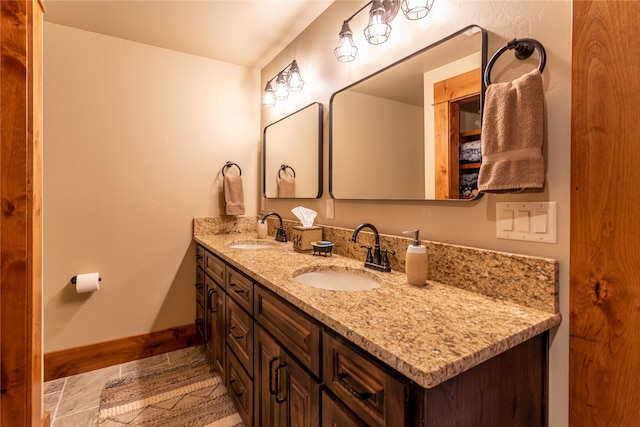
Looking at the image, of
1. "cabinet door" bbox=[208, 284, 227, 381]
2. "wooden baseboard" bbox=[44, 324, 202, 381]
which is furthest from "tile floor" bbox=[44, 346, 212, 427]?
"cabinet door" bbox=[208, 284, 227, 381]

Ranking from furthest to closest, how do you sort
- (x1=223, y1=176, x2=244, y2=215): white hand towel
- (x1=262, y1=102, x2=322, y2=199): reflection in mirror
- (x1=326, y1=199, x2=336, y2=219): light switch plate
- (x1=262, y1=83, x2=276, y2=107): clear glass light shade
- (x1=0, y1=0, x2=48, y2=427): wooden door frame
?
(x1=223, y1=176, x2=244, y2=215): white hand towel < (x1=262, y1=83, x2=276, y2=107): clear glass light shade < (x1=262, y1=102, x2=322, y2=199): reflection in mirror < (x1=326, y1=199, x2=336, y2=219): light switch plate < (x1=0, y1=0, x2=48, y2=427): wooden door frame

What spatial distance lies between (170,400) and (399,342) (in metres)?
1.73

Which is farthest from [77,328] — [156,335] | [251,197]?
[251,197]

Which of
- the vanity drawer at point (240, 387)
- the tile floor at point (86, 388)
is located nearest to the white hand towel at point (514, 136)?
the vanity drawer at point (240, 387)

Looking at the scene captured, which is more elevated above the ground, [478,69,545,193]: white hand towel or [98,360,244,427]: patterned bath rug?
[478,69,545,193]: white hand towel

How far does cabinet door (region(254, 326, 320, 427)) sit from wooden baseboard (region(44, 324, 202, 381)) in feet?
4.72

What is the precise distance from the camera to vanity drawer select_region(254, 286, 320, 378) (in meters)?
0.91

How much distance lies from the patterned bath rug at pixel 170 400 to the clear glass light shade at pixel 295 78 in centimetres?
201

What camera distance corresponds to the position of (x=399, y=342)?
0.69 meters

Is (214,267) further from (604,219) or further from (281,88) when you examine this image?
(604,219)

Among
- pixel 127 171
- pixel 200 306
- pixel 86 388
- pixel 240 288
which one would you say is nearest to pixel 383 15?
pixel 240 288

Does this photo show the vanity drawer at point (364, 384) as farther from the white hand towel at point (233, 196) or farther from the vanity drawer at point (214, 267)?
the white hand towel at point (233, 196)

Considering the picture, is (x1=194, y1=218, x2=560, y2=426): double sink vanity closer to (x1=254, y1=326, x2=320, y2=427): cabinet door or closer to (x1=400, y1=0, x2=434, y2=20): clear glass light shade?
(x1=254, y1=326, x2=320, y2=427): cabinet door

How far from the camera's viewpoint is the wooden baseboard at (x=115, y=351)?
6.78ft
